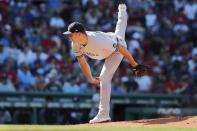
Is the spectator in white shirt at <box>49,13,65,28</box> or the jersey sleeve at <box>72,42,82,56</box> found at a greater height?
the spectator in white shirt at <box>49,13,65,28</box>

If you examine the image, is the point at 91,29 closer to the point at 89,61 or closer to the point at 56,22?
the point at 56,22

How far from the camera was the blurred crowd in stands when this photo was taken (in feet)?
57.3

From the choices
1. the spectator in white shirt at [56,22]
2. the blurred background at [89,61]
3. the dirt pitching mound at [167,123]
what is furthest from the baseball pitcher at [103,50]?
the spectator in white shirt at [56,22]

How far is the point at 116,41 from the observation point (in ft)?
34.3

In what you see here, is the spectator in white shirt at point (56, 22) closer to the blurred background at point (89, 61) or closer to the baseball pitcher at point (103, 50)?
the blurred background at point (89, 61)

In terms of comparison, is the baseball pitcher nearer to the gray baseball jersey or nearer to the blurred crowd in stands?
the gray baseball jersey

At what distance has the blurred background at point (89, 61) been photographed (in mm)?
16828

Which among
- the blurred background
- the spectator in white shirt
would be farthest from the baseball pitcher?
the spectator in white shirt

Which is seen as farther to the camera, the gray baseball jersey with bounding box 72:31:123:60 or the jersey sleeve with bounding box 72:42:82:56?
the jersey sleeve with bounding box 72:42:82:56

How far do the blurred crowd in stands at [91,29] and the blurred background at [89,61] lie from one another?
0.09 feet

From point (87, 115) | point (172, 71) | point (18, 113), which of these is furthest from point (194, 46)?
point (18, 113)

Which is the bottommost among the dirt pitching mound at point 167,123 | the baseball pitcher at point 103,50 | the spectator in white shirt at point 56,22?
the dirt pitching mound at point 167,123

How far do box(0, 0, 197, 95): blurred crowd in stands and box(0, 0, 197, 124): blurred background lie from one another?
3 cm

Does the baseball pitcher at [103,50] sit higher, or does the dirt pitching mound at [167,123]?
the baseball pitcher at [103,50]
